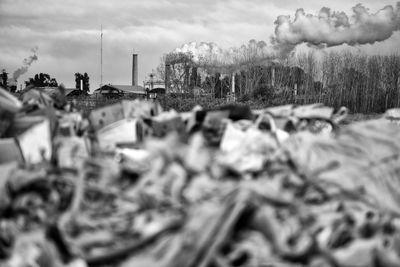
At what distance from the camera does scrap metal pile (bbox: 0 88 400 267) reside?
1.23 m

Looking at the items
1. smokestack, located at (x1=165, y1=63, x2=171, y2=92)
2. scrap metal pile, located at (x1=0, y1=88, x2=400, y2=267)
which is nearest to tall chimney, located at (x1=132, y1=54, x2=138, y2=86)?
smokestack, located at (x1=165, y1=63, x2=171, y2=92)

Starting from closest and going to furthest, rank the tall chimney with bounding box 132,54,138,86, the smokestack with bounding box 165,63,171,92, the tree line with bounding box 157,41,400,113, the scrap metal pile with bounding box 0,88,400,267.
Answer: the scrap metal pile with bounding box 0,88,400,267 < the tree line with bounding box 157,41,400,113 < the smokestack with bounding box 165,63,171,92 < the tall chimney with bounding box 132,54,138,86

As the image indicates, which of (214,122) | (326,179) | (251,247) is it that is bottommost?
(251,247)

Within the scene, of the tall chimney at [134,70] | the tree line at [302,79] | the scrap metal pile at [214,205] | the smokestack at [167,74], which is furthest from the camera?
the tall chimney at [134,70]

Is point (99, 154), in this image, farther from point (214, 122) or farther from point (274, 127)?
point (274, 127)

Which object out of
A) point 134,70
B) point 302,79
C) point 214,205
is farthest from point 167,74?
point 134,70

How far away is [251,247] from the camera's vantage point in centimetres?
123

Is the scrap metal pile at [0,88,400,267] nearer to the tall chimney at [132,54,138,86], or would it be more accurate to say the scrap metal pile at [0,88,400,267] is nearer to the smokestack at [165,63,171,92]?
the smokestack at [165,63,171,92]

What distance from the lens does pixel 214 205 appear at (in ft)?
4.13

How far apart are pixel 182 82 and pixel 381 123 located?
31513 mm

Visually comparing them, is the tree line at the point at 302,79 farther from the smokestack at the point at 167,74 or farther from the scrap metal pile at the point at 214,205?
the scrap metal pile at the point at 214,205

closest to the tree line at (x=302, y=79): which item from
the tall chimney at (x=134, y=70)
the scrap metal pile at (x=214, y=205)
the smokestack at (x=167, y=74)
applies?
the smokestack at (x=167, y=74)

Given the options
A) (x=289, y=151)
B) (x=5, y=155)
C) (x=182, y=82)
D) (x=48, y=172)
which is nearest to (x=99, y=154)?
(x=5, y=155)

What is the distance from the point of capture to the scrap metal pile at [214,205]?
1.23 metres
